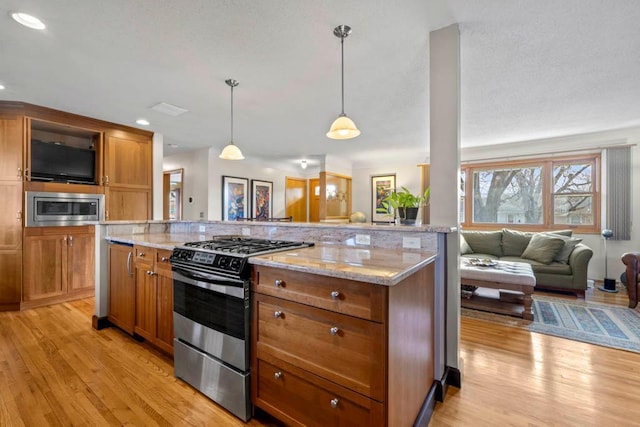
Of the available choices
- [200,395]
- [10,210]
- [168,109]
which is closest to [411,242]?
[200,395]

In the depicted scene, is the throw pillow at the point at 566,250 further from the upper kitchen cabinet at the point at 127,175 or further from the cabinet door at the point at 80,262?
the cabinet door at the point at 80,262

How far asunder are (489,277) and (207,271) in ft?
10.1

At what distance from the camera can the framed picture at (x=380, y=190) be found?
24.0ft

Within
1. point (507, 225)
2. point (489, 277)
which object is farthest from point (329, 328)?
point (507, 225)

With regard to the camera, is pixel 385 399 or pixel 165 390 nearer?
pixel 385 399

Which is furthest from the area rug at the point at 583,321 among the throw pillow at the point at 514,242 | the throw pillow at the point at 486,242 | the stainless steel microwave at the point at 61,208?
the stainless steel microwave at the point at 61,208

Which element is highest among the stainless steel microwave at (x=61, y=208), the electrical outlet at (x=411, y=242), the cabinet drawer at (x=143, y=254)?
the stainless steel microwave at (x=61, y=208)

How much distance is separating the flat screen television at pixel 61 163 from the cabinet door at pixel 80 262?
789mm

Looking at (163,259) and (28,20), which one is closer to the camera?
(28,20)

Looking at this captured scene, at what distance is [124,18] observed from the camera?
6.39 ft

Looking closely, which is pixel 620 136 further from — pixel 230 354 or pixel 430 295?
pixel 230 354

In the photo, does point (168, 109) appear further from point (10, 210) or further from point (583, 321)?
point (583, 321)

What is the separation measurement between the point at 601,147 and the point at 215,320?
6124 millimetres

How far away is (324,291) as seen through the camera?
134 centimetres
